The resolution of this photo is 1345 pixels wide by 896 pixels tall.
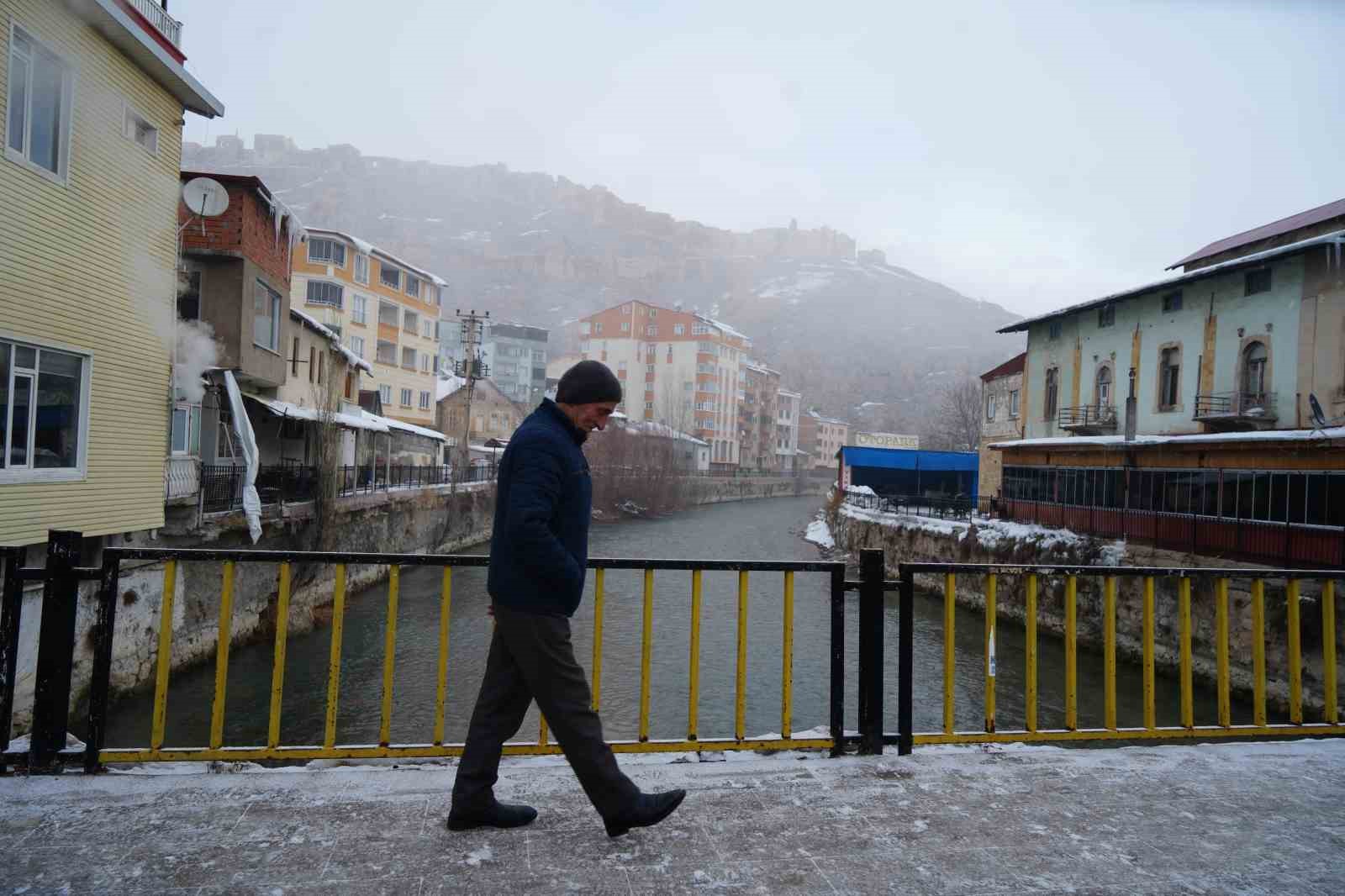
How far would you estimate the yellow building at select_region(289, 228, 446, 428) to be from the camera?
4231cm

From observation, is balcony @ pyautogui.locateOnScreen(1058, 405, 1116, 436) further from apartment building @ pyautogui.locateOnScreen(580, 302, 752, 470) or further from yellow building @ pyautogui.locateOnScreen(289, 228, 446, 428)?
apartment building @ pyautogui.locateOnScreen(580, 302, 752, 470)

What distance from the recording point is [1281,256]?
66.6ft

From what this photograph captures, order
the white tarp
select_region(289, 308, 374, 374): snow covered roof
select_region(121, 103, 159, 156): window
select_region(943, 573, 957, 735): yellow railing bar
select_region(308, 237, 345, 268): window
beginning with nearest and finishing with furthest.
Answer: select_region(943, 573, 957, 735): yellow railing bar, select_region(121, 103, 159, 156): window, the white tarp, select_region(289, 308, 374, 374): snow covered roof, select_region(308, 237, 345, 268): window

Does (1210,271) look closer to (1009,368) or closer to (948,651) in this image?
(1009,368)

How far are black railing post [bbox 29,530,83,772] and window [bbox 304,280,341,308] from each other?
42537mm

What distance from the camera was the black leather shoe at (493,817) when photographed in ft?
9.45

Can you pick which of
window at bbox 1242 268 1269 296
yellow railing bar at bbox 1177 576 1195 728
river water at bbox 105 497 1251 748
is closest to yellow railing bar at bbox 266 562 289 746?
yellow railing bar at bbox 1177 576 1195 728

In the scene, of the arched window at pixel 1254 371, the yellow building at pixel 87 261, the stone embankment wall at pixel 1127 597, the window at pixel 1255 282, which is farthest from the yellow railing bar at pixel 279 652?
the window at pixel 1255 282

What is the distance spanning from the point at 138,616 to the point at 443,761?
37.6 feet

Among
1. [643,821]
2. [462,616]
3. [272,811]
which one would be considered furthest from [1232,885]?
[462,616]

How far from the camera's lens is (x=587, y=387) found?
3.00 m

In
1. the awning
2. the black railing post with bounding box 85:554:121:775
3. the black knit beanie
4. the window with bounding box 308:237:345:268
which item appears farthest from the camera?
the window with bounding box 308:237:345:268

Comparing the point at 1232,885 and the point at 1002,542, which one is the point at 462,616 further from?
the point at 1232,885

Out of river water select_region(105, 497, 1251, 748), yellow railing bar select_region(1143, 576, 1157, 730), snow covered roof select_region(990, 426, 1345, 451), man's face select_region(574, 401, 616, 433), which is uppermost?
snow covered roof select_region(990, 426, 1345, 451)
